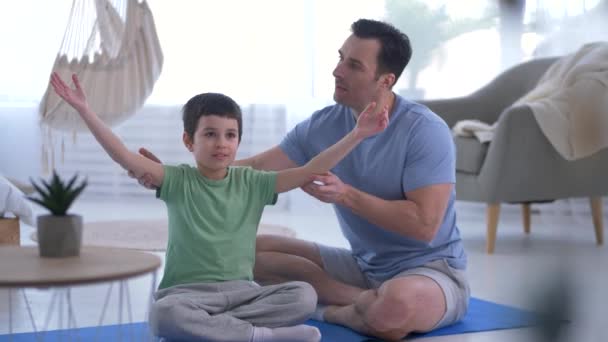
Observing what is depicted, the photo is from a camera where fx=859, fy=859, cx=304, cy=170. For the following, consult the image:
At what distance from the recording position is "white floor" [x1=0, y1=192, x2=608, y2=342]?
5.7 inches

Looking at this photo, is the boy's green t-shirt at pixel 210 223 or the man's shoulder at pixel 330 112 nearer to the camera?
the boy's green t-shirt at pixel 210 223

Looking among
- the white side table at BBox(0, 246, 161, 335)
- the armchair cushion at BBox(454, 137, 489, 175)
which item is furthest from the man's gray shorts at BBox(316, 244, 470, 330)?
the armchair cushion at BBox(454, 137, 489, 175)

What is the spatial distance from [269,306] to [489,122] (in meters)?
2.06

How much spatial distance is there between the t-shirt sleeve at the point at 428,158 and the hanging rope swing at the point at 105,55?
1.80 meters

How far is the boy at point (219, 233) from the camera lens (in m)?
1.38

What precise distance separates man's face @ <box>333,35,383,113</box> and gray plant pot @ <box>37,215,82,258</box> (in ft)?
2.19

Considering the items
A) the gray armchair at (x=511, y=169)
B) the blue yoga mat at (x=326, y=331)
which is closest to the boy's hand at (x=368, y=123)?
the blue yoga mat at (x=326, y=331)

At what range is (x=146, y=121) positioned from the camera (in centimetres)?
424

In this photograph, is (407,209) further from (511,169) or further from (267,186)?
(511,169)

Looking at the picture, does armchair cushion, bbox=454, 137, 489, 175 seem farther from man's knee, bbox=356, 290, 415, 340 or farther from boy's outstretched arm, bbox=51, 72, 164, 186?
boy's outstretched arm, bbox=51, 72, 164, 186

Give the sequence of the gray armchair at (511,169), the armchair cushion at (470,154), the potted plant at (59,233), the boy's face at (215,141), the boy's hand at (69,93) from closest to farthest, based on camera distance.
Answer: the potted plant at (59,233) → the boy's hand at (69,93) → the boy's face at (215,141) → the gray armchair at (511,169) → the armchair cushion at (470,154)

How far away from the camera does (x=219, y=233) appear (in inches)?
57.0

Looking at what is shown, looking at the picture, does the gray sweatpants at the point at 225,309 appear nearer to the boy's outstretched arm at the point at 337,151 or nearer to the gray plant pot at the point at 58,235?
the boy's outstretched arm at the point at 337,151

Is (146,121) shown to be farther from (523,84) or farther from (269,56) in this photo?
(523,84)
